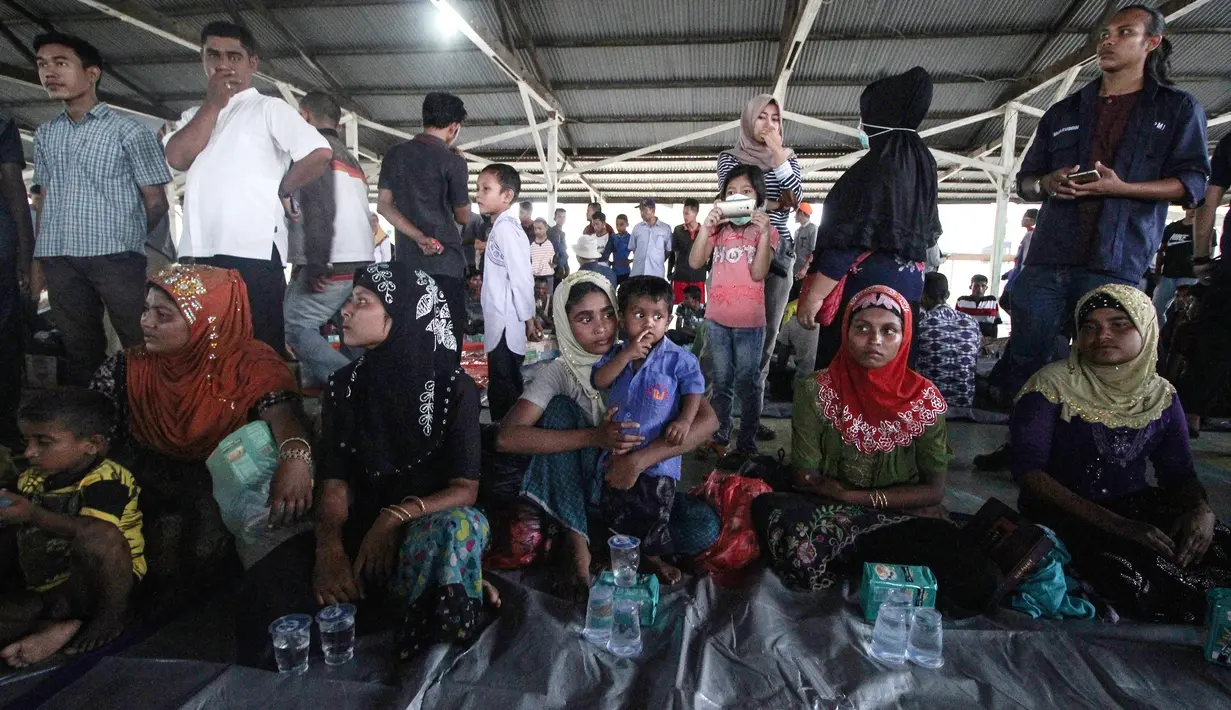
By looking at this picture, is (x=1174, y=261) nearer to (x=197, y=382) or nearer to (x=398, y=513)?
(x=398, y=513)

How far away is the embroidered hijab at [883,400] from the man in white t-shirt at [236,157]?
8.01 feet

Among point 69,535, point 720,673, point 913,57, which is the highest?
point 913,57

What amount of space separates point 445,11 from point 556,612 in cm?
613

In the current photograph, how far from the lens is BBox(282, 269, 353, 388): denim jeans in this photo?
10.3 ft

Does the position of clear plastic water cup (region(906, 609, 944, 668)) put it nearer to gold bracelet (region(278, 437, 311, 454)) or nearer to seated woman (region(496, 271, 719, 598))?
seated woman (region(496, 271, 719, 598))

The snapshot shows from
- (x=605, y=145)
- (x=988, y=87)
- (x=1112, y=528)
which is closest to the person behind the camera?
(x=1112, y=528)

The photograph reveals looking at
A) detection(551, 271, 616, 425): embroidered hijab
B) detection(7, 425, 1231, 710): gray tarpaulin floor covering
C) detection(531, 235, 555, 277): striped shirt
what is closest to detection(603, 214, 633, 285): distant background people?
detection(531, 235, 555, 277): striped shirt

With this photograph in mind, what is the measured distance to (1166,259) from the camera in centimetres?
462

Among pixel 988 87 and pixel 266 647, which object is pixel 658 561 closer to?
pixel 266 647

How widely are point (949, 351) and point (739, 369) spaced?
1969mm

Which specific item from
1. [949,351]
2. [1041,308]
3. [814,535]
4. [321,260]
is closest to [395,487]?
[814,535]

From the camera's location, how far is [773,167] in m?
2.95

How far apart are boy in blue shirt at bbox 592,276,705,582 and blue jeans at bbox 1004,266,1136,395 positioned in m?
1.55

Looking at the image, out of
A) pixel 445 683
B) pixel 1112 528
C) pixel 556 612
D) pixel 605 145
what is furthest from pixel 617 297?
pixel 605 145
